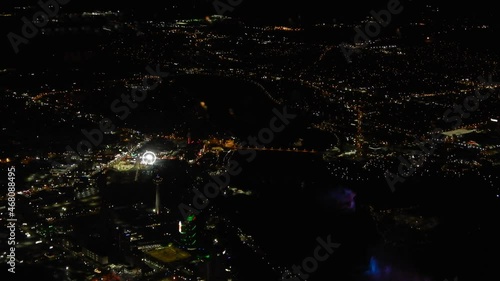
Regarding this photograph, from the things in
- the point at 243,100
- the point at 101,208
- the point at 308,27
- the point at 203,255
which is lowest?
the point at 203,255

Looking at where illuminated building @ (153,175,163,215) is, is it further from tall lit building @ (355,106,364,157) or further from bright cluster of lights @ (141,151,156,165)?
tall lit building @ (355,106,364,157)

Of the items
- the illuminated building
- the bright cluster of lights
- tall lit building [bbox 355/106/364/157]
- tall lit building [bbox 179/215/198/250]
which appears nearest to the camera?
tall lit building [bbox 179/215/198/250]

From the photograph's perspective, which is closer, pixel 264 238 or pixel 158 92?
pixel 264 238

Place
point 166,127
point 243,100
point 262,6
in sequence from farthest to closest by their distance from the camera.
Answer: point 262,6 → point 243,100 → point 166,127

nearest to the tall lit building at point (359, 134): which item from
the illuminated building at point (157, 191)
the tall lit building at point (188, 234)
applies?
the illuminated building at point (157, 191)

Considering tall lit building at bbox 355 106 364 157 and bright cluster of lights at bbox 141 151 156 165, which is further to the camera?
tall lit building at bbox 355 106 364 157

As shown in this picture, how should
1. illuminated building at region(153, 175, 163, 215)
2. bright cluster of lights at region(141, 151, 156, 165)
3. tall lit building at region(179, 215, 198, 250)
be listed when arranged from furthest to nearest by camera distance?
bright cluster of lights at region(141, 151, 156, 165)
illuminated building at region(153, 175, 163, 215)
tall lit building at region(179, 215, 198, 250)

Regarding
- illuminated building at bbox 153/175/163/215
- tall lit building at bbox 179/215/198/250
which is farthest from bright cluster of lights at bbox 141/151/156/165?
tall lit building at bbox 179/215/198/250

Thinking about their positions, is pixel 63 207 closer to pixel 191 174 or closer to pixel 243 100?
pixel 191 174

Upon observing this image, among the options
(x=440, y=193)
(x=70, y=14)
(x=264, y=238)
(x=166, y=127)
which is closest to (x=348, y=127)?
(x=166, y=127)

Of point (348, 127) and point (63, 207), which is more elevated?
point (348, 127)

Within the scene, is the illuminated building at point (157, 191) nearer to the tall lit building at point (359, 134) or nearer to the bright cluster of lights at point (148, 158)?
the bright cluster of lights at point (148, 158)
